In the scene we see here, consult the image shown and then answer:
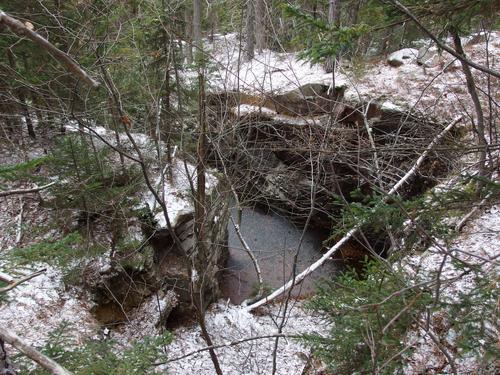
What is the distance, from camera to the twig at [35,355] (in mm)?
1040

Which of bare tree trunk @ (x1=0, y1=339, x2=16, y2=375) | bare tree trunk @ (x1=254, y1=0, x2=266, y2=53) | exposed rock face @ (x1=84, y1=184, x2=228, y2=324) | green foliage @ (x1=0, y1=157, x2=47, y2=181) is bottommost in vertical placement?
exposed rock face @ (x1=84, y1=184, x2=228, y2=324)

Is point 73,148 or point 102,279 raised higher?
point 73,148

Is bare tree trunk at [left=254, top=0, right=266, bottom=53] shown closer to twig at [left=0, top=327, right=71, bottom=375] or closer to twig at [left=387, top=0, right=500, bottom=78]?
twig at [left=387, top=0, right=500, bottom=78]

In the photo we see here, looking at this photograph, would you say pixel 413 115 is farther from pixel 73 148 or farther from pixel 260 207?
pixel 73 148

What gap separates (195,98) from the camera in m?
8.10

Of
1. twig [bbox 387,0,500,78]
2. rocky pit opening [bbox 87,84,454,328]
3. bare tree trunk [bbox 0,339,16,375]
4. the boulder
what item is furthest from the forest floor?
the boulder

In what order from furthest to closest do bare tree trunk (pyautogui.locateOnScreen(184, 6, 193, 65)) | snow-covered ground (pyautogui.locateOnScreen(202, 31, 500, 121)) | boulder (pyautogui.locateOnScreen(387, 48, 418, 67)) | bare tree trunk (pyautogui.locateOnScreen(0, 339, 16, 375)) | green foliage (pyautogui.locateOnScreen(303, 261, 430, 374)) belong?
boulder (pyautogui.locateOnScreen(387, 48, 418, 67)) < snow-covered ground (pyautogui.locateOnScreen(202, 31, 500, 121)) < bare tree trunk (pyautogui.locateOnScreen(184, 6, 193, 65)) < green foliage (pyautogui.locateOnScreen(303, 261, 430, 374)) < bare tree trunk (pyautogui.locateOnScreen(0, 339, 16, 375))

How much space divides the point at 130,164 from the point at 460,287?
22.0 feet

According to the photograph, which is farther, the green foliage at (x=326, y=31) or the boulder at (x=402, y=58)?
the boulder at (x=402, y=58)

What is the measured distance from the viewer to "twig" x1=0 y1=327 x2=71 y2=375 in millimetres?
1040

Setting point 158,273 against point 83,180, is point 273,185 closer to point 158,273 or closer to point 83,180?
point 158,273

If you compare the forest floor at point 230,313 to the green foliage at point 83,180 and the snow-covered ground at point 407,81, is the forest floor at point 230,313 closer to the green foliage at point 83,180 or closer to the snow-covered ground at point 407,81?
the snow-covered ground at point 407,81

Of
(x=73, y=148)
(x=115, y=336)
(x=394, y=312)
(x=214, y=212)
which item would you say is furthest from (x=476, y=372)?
(x=73, y=148)

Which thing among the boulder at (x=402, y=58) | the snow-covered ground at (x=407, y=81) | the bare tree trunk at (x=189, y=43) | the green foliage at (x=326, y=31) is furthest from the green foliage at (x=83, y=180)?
the boulder at (x=402, y=58)
